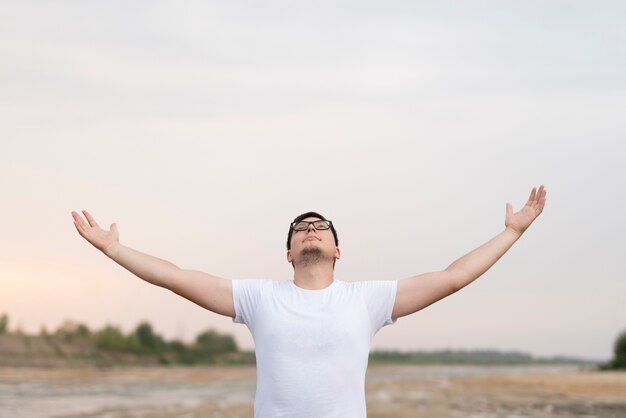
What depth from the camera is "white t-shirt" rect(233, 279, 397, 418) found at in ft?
16.3

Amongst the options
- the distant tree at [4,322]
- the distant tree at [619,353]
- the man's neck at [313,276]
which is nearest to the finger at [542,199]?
the man's neck at [313,276]

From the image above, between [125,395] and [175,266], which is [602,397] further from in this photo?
[175,266]

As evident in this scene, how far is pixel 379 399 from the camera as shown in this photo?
21844mm

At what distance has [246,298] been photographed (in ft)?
17.3

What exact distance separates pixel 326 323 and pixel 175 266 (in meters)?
0.96

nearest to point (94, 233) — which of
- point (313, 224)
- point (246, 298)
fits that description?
point (246, 298)

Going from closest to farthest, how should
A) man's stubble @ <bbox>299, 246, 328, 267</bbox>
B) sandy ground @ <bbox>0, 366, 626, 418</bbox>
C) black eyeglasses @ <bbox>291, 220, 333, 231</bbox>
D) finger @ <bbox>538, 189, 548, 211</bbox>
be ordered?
man's stubble @ <bbox>299, 246, 328, 267</bbox>
black eyeglasses @ <bbox>291, 220, 333, 231</bbox>
finger @ <bbox>538, 189, 548, 211</bbox>
sandy ground @ <bbox>0, 366, 626, 418</bbox>

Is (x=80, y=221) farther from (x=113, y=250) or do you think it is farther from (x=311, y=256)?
(x=311, y=256)

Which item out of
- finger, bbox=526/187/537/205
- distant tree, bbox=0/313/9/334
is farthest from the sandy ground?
finger, bbox=526/187/537/205

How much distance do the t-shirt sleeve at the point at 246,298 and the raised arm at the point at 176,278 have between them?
35 millimetres

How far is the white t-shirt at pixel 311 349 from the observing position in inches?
195

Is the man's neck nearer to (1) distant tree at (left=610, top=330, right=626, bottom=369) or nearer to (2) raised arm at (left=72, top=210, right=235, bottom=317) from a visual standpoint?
(2) raised arm at (left=72, top=210, right=235, bottom=317)

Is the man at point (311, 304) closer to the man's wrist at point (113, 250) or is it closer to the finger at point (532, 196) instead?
the man's wrist at point (113, 250)

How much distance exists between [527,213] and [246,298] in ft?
5.76
